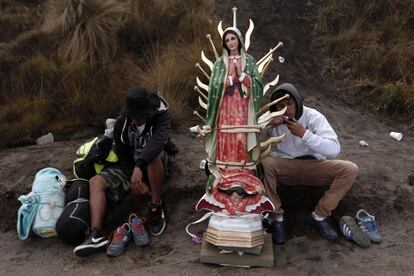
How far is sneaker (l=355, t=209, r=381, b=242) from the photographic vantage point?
317 cm

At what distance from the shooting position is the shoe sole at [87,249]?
3076 mm

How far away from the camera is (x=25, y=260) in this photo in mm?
3234

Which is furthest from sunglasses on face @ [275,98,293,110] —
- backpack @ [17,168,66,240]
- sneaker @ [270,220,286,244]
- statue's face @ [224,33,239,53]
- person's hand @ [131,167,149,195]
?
backpack @ [17,168,66,240]

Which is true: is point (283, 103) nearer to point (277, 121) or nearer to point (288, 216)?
point (277, 121)

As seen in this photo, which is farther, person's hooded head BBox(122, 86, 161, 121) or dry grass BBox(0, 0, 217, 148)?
dry grass BBox(0, 0, 217, 148)

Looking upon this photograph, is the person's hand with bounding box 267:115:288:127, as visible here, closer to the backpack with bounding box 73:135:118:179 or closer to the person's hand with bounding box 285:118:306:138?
the person's hand with bounding box 285:118:306:138

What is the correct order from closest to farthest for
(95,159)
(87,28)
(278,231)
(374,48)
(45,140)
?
(278,231), (95,159), (45,140), (87,28), (374,48)

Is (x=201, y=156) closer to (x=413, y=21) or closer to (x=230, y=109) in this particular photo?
(x=230, y=109)

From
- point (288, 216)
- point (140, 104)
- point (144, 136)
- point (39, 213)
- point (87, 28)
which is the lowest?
point (288, 216)

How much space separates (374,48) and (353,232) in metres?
3.54

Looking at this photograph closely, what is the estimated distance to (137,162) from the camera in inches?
127

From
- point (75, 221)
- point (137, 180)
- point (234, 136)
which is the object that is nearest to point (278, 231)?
point (234, 136)

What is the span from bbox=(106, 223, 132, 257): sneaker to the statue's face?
54.7 inches

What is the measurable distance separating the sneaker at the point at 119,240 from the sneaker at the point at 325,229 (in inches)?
50.1
